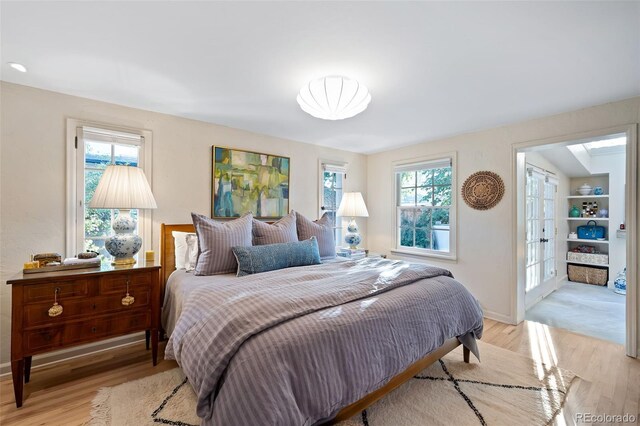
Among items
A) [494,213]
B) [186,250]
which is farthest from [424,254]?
[186,250]

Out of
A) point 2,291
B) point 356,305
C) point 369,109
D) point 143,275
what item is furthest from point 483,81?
point 2,291

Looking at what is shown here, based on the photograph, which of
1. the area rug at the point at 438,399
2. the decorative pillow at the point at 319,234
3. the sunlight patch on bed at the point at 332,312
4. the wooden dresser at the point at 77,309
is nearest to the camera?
the sunlight patch on bed at the point at 332,312

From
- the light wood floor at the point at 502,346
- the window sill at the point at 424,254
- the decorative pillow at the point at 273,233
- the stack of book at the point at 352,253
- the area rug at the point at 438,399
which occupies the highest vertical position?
the decorative pillow at the point at 273,233

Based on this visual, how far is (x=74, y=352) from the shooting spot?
7.73 ft

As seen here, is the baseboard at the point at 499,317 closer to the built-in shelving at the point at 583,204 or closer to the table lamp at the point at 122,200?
the built-in shelving at the point at 583,204

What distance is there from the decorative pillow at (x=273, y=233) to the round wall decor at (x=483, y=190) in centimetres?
227

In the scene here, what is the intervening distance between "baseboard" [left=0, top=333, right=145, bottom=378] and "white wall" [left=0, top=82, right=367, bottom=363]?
12cm

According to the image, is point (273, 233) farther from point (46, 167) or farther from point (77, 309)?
point (46, 167)

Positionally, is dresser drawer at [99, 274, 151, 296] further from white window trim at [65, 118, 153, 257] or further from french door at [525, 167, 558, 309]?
french door at [525, 167, 558, 309]

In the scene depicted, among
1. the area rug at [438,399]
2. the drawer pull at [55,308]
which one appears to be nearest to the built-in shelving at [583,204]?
the area rug at [438,399]

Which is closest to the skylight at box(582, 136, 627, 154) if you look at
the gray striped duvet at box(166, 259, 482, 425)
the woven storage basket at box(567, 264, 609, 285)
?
the woven storage basket at box(567, 264, 609, 285)

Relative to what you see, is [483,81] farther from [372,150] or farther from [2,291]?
[2,291]

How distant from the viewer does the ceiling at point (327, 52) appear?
57.1 inches

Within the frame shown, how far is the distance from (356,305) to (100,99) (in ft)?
9.25
